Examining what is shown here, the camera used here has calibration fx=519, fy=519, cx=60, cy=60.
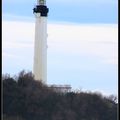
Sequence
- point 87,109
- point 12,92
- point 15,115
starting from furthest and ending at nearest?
point 87,109, point 12,92, point 15,115

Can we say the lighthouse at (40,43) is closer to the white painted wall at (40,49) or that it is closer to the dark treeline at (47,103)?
the white painted wall at (40,49)

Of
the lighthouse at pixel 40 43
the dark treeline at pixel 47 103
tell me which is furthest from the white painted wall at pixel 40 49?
the dark treeline at pixel 47 103

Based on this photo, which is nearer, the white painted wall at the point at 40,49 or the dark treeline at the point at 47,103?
the dark treeline at the point at 47,103

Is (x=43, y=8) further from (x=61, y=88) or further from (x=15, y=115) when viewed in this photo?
(x=15, y=115)

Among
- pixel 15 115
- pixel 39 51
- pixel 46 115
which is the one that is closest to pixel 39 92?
pixel 46 115

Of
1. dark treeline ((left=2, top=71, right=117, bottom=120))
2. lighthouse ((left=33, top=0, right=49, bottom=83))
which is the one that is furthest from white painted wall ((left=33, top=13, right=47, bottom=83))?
dark treeline ((left=2, top=71, right=117, bottom=120))

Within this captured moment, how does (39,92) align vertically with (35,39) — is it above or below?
below

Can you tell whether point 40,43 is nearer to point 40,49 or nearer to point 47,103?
point 40,49

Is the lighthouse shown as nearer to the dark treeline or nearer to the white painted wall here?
the white painted wall
